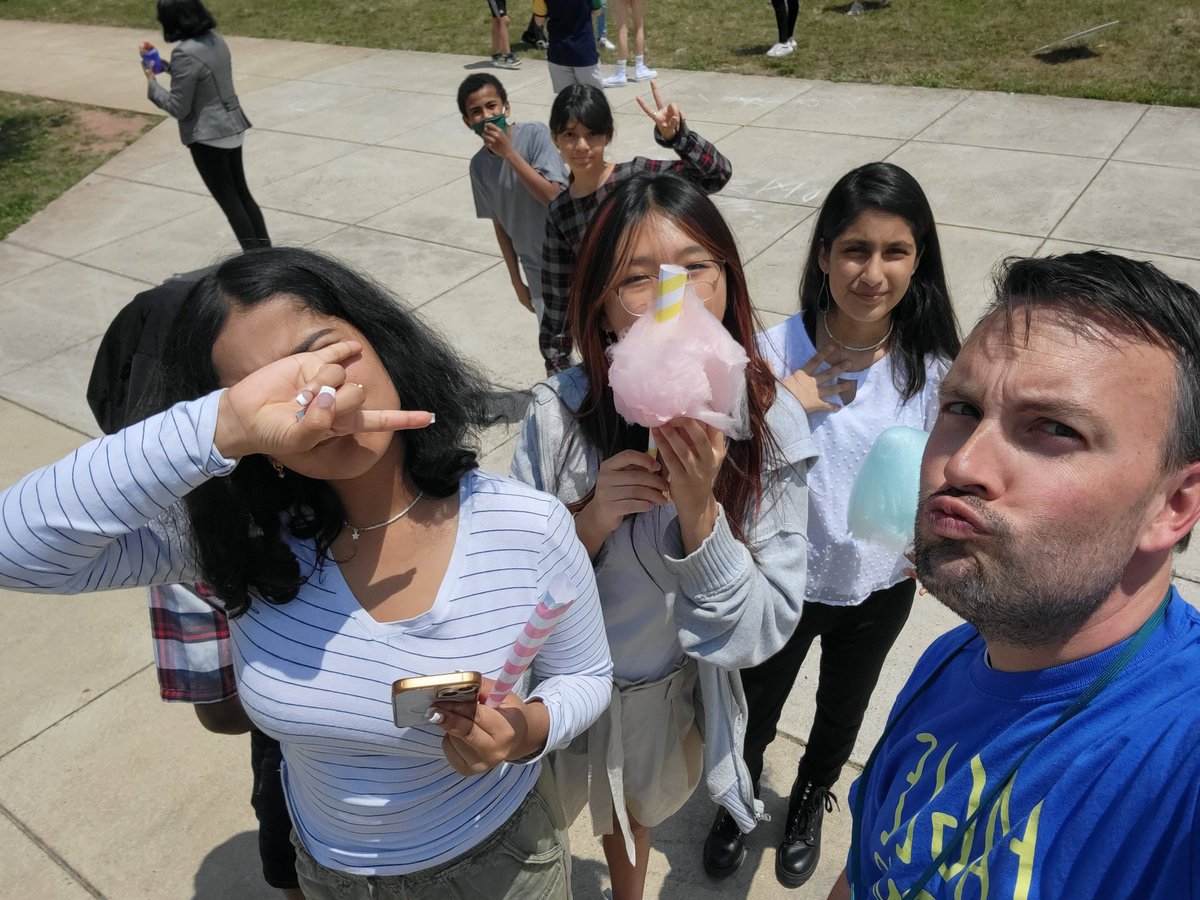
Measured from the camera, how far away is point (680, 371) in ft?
5.78

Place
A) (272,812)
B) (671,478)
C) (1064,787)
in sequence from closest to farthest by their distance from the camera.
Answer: (1064,787) → (671,478) → (272,812)

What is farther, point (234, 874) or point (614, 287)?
point (234, 874)

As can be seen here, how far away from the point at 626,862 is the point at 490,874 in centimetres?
89

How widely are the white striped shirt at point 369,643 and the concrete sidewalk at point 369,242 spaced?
1445 millimetres

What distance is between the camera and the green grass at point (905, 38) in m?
10.1

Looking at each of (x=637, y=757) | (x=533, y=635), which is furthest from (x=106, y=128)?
(x=533, y=635)

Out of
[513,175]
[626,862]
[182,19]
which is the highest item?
[182,19]

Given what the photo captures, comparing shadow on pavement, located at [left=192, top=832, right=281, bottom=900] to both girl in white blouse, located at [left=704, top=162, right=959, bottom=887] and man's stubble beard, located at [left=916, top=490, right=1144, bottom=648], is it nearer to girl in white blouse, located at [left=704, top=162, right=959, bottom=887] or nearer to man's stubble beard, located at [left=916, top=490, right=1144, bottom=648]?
girl in white blouse, located at [left=704, top=162, right=959, bottom=887]

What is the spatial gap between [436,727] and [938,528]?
1.00 metres

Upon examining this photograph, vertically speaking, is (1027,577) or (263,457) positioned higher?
(1027,577)

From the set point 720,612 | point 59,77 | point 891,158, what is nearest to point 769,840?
point 720,612

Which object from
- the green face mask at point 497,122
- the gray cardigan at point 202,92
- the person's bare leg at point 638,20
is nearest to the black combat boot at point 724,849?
the green face mask at point 497,122

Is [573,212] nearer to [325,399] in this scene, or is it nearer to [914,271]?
[914,271]

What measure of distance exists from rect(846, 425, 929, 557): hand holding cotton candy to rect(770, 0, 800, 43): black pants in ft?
34.5
